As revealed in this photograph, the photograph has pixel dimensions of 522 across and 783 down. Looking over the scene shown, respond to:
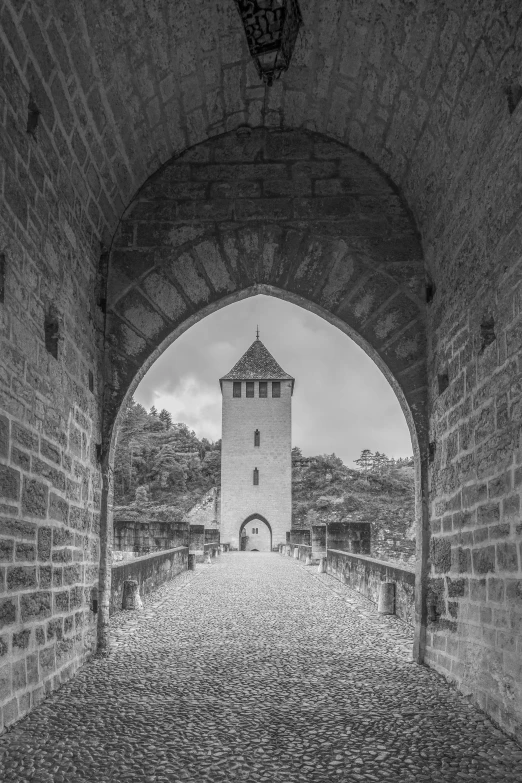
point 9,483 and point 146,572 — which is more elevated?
point 9,483

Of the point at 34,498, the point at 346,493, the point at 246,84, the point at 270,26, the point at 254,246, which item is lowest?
the point at 34,498

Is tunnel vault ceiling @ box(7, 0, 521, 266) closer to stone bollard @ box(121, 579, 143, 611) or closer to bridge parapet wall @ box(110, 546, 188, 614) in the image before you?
bridge parapet wall @ box(110, 546, 188, 614)

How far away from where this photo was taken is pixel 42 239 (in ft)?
12.0

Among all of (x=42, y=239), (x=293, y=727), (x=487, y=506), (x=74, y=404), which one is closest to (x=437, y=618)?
(x=487, y=506)

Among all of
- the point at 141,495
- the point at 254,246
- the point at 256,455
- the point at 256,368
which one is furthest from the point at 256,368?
the point at 254,246

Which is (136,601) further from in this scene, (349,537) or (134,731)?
(349,537)

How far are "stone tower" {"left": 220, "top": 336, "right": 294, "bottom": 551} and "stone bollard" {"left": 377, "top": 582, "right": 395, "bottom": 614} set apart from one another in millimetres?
27026

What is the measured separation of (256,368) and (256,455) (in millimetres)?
5216

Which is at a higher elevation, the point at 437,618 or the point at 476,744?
the point at 437,618

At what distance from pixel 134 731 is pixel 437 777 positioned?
54.5 inches

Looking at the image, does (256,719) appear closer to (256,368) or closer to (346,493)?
(346,493)

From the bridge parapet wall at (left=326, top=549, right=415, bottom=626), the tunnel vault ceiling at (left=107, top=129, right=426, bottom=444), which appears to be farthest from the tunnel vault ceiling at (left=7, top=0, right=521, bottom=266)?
the bridge parapet wall at (left=326, top=549, right=415, bottom=626)

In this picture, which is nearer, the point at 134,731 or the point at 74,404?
the point at 134,731

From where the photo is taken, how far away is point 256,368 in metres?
38.6
